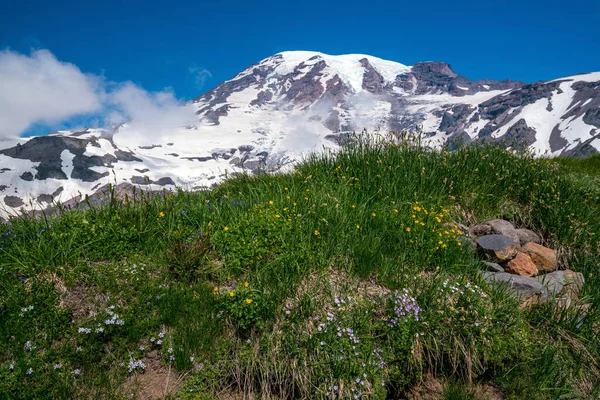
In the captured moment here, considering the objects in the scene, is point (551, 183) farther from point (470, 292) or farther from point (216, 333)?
point (216, 333)

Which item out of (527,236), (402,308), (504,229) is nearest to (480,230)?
(504,229)

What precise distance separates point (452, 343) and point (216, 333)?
114 inches

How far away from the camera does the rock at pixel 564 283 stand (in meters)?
5.93

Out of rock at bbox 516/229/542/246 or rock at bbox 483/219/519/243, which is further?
rock at bbox 516/229/542/246

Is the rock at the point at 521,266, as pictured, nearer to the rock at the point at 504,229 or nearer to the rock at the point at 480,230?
the rock at the point at 504,229

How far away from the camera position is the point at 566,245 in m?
7.41

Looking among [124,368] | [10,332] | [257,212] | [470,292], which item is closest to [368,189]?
[257,212]

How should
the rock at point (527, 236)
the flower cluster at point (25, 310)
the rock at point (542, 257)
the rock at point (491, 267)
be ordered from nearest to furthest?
the flower cluster at point (25, 310), the rock at point (491, 267), the rock at point (542, 257), the rock at point (527, 236)

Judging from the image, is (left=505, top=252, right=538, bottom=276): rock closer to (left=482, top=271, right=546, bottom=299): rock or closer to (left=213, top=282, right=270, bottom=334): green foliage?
(left=482, top=271, right=546, bottom=299): rock

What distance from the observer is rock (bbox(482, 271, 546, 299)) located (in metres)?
5.75

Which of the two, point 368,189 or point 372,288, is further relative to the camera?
point 368,189

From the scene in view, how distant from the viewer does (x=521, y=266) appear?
647 centimetres

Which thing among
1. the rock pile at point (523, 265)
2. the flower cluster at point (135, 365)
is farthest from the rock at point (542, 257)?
the flower cluster at point (135, 365)

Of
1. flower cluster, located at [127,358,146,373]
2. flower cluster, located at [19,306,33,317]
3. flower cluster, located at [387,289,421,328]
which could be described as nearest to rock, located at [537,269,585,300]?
flower cluster, located at [387,289,421,328]
